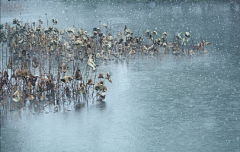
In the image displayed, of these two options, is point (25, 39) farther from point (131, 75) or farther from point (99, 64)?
point (131, 75)

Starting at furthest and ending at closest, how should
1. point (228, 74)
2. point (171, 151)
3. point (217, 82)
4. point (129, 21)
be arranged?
point (129, 21)
point (228, 74)
point (217, 82)
point (171, 151)

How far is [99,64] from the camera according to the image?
12.4 m

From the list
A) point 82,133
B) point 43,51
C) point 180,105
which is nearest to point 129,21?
point 43,51

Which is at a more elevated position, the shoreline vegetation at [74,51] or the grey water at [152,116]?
the shoreline vegetation at [74,51]

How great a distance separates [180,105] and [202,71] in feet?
9.36

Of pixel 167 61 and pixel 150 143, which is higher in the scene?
pixel 167 61

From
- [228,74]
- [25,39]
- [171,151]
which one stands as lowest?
[171,151]

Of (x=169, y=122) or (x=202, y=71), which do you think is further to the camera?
(x=202, y=71)

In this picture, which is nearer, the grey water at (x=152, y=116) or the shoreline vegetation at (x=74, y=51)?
the grey water at (x=152, y=116)

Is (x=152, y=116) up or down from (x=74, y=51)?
down

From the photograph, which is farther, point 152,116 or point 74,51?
point 74,51

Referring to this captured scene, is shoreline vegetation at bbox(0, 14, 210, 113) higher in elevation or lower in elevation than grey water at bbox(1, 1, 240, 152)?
higher

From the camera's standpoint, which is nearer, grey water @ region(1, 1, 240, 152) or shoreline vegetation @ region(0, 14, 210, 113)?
grey water @ region(1, 1, 240, 152)

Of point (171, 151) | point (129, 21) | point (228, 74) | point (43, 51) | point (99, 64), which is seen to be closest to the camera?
point (171, 151)
